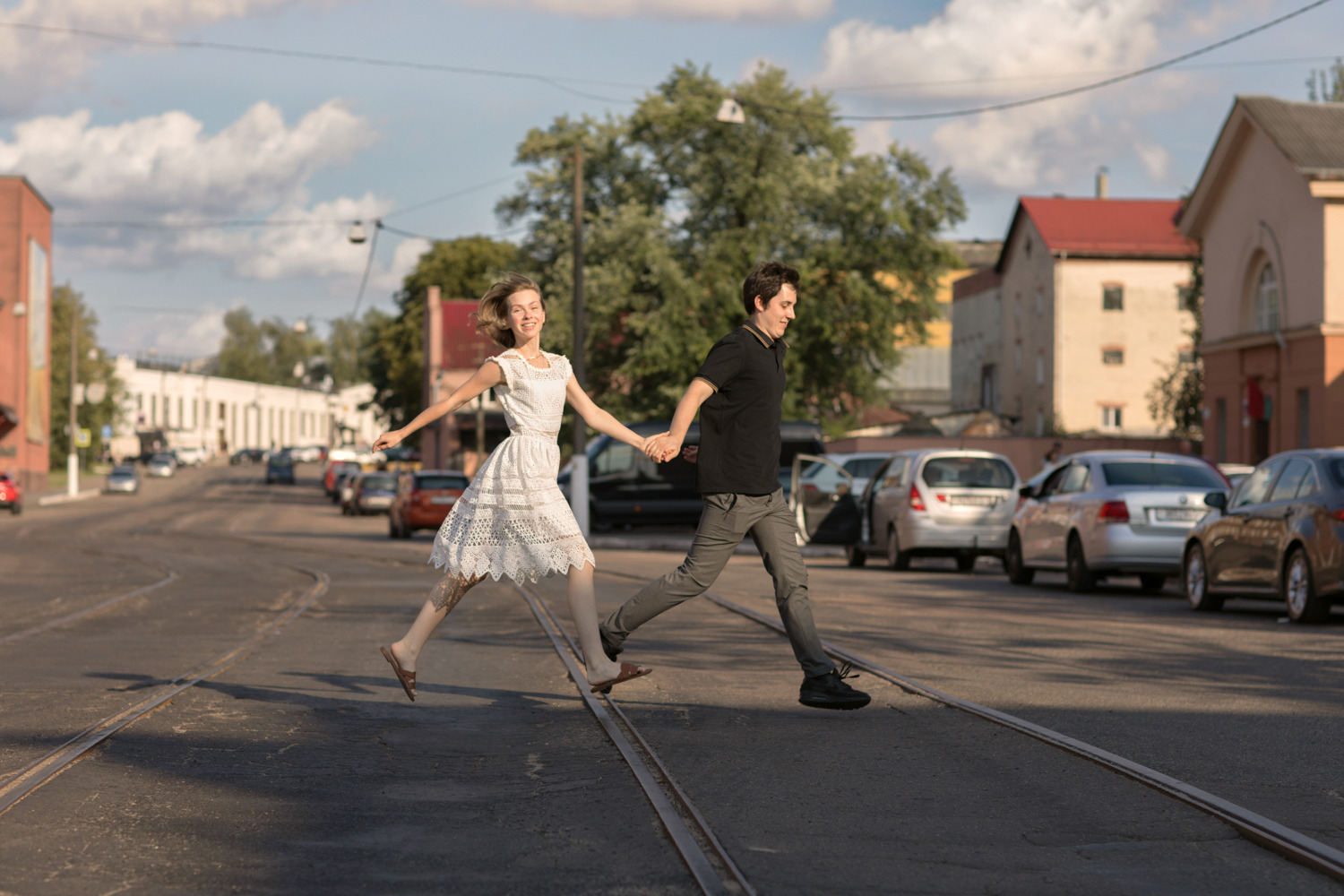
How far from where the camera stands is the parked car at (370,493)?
5041 cm

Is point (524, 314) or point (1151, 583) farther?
point (1151, 583)

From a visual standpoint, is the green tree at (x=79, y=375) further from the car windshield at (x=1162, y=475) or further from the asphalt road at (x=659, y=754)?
the asphalt road at (x=659, y=754)

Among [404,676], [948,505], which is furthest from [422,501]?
[404,676]

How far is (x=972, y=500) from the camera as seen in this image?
2064 centimetres

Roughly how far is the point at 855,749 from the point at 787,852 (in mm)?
1842

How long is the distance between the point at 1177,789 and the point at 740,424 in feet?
8.81

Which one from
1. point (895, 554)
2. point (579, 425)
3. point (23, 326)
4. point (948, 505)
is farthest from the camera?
point (23, 326)

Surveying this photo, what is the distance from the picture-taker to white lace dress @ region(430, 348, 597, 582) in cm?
735

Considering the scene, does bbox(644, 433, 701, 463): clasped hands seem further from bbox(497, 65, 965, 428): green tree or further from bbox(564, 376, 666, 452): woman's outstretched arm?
bbox(497, 65, 965, 428): green tree

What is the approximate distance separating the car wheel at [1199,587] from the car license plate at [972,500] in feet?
17.7

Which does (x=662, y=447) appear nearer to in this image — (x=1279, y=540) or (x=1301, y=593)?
(x=1301, y=593)

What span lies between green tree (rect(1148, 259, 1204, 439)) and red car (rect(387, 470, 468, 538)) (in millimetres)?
27836

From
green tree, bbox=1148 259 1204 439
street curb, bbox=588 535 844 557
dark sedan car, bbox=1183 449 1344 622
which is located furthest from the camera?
green tree, bbox=1148 259 1204 439

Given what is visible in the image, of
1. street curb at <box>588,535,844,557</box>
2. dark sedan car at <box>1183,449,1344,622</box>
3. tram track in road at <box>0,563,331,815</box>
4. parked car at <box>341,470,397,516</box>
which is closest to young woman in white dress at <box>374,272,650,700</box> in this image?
tram track in road at <box>0,563,331,815</box>
